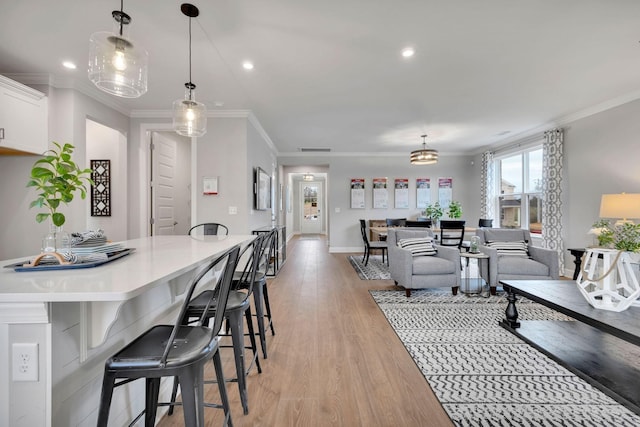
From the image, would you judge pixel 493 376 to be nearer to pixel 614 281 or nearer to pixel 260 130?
pixel 614 281

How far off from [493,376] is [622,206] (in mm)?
2891

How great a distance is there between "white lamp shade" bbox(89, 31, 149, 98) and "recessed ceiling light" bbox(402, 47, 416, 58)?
7.18ft

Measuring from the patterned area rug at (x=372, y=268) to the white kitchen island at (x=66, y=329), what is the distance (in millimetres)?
3868

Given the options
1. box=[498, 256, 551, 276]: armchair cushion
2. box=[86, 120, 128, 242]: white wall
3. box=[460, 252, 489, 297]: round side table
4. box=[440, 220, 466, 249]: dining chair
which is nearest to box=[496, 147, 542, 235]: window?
box=[440, 220, 466, 249]: dining chair

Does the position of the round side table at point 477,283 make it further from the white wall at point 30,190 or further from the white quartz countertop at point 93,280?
the white wall at point 30,190

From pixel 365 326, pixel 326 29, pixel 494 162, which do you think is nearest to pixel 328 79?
pixel 326 29

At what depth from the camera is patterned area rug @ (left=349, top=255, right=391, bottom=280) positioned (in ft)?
15.7

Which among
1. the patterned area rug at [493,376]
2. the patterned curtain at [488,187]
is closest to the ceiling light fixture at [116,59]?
the patterned area rug at [493,376]

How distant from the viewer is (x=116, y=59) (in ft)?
5.20

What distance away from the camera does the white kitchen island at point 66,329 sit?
88 centimetres

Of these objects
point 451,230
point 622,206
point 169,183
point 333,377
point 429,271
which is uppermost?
point 169,183

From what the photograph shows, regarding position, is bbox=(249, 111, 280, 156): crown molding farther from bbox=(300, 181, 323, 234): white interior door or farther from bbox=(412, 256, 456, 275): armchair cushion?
bbox=(300, 181, 323, 234): white interior door

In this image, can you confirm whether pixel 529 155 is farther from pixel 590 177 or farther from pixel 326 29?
pixel 326 29

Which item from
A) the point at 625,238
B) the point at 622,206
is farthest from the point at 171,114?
the point at 622,206
